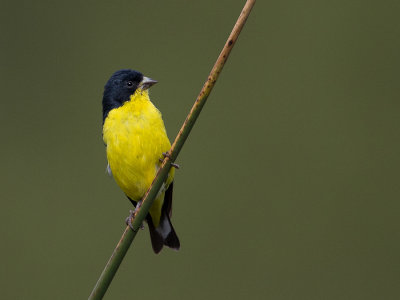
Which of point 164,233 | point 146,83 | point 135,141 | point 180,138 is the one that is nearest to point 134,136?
point 135,141

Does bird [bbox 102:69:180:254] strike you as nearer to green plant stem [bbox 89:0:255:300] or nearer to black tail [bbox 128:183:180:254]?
black tail [bbox 128:183:180:254]

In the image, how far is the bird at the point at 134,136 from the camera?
8.41 feet

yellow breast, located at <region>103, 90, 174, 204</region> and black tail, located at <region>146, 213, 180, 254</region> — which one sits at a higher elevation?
yellow breast, located at <region>103, 90, 174, 204</region>

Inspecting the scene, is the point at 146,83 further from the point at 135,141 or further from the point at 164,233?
the point at 164,233

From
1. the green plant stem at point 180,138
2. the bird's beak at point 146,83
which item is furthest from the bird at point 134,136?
the green plant stem at point 180,138

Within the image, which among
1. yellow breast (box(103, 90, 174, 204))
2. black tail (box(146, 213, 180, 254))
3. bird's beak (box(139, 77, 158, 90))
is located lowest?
black tail (box(146, 213, 180, 254))

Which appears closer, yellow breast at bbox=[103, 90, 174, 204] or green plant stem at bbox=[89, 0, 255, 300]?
green plant stem at bbox=[89, 0, 255, 300]

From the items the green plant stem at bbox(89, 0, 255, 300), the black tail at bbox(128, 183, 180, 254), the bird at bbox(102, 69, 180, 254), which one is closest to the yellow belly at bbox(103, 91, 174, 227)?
the bird at bbox(102, 69, 180, 254)

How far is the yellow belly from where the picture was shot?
2.56m

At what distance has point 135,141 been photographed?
8.40ft

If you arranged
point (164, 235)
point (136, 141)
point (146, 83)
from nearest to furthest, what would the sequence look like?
point (136, 141) → point (146, 83) → point (164, 235)

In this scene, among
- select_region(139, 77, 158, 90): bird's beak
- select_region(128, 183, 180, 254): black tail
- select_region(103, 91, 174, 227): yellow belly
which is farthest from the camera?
select_region(128, 183, 180, 254): black tail

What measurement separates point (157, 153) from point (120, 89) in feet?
1.32

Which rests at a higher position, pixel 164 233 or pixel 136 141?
pixel 136 141
